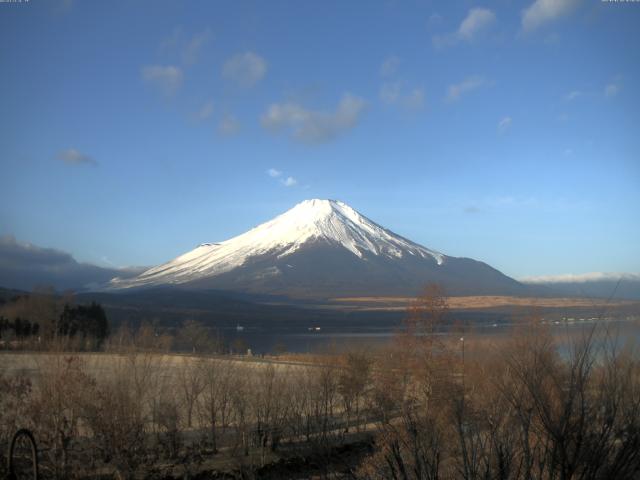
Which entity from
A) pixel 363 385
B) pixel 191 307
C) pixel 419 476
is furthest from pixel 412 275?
Result: pixel 419 476

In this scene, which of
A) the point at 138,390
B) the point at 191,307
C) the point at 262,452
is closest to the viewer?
the point at 138,390

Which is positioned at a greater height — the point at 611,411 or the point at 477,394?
the point at 611,411

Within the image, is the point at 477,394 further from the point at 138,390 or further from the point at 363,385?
the point at 363,385

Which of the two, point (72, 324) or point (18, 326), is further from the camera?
point (18, 326)

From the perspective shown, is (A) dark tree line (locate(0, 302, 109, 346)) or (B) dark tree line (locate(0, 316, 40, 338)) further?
(B) dark tree line (locate(0, 316, 40, 338))

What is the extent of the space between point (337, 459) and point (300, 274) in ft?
609

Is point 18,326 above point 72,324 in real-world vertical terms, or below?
below

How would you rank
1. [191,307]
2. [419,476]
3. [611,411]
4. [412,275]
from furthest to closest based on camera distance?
[412,275]
[191,307]
[419,476]
[611,411]

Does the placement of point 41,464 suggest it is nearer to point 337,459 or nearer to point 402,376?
point 337,459

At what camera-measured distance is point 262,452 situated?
13.3 metres

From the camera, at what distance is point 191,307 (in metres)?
141

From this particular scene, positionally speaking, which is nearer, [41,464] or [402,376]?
[41,464]

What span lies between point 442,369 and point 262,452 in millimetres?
6641

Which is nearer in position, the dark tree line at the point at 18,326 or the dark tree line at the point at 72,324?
the dark tree line at the point at 72,324
